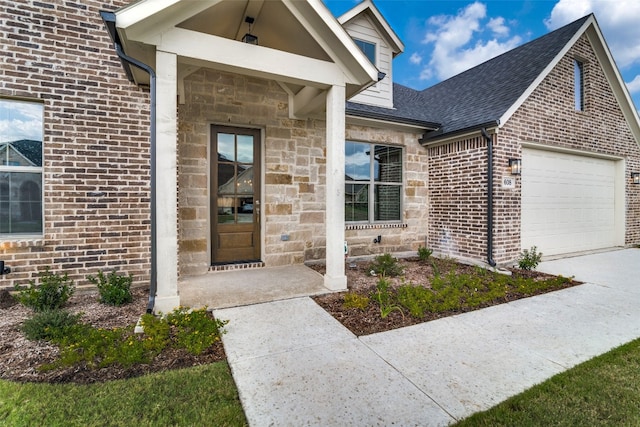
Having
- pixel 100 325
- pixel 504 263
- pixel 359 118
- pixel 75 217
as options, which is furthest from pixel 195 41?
pixel 504 263

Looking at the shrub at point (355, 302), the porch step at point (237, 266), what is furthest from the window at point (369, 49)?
the shrub at point (355, 302)

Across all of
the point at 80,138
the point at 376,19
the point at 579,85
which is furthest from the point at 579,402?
the point at 579,85

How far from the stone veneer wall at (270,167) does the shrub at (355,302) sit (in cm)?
219

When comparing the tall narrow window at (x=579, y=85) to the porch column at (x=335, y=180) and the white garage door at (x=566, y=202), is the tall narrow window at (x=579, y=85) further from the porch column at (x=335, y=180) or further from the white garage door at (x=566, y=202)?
the porch column at (x=335, y=180)

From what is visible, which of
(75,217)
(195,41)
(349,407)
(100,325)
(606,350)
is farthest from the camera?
(75,217)

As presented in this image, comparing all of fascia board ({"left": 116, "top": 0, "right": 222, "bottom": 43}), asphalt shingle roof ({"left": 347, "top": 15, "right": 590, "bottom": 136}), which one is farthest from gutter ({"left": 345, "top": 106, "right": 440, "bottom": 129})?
fascia board ({"left": 116, "top": 0, "right": 222, "bottom": 43})

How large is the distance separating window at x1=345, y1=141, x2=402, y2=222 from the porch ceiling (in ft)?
6.88

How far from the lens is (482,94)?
24.7 feet

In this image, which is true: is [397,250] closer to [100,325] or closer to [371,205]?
[371,205]

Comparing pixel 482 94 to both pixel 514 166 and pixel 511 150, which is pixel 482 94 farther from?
pixel 514 166

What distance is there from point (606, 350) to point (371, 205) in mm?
4523

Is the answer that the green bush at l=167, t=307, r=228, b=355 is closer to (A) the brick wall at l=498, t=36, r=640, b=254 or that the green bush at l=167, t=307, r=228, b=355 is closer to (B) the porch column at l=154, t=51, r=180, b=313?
(B) the porch column at l=154, t=51, r=180, b=313

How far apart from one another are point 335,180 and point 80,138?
3.47 m

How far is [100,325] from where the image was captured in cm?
313
